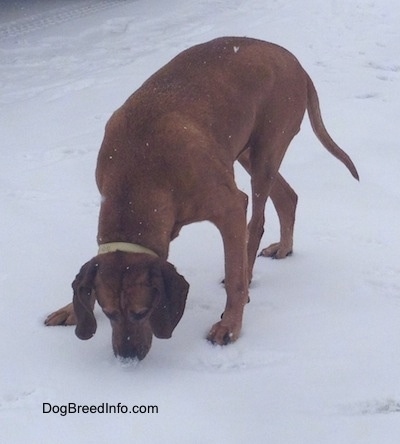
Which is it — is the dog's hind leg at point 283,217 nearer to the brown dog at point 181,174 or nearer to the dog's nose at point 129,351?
the brown dog at point 181,174

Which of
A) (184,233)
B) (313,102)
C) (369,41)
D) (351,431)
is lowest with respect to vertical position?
(369,41)

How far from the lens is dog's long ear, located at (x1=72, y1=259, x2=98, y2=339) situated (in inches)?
109

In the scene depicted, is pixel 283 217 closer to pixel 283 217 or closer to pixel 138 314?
pixel 283 217

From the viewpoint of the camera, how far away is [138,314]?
280cm

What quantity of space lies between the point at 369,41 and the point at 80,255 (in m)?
4.82

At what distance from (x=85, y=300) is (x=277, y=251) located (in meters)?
1.39

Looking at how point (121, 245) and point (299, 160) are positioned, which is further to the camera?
point (299, 160)

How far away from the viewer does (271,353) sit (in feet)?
10.2

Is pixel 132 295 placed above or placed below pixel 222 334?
above

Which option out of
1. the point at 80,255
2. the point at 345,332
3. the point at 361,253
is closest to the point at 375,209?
the point at 361,253

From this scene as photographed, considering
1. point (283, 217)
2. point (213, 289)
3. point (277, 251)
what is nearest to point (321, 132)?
point (283, 217)

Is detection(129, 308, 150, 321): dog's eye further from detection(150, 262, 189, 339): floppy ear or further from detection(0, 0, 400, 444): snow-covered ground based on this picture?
detection(0, 0, 400, 444): snow-covered ground

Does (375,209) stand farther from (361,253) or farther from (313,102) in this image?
(313,102)

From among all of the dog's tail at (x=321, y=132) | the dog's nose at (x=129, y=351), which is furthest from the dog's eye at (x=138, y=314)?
the dog's tail at (x=321, y=132)
